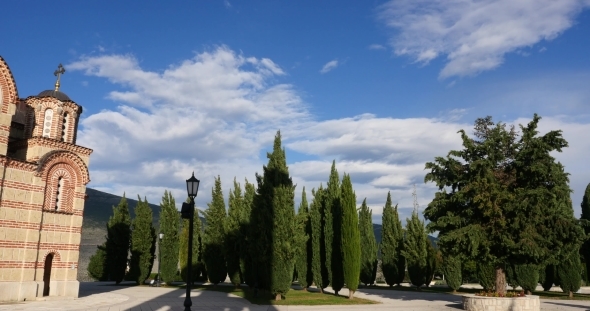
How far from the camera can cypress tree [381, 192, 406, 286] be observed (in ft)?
118

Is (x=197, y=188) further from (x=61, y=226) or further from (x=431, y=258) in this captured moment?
(x=431, y=258)

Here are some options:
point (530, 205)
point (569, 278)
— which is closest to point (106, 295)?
point (530, 205)

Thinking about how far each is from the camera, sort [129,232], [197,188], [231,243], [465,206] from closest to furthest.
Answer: [197,188]
[465,206]
[231,243]
[129,232]

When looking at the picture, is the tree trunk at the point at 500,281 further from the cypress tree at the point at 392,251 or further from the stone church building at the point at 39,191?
the stone church building at the point at 39,191

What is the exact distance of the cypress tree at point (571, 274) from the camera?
88.0ft

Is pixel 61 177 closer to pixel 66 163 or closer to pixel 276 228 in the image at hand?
pixel 66 163

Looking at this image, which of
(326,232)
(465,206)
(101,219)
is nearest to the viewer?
(465,206)

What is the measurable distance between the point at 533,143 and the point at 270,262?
532 inches

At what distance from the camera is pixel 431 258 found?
35125mm

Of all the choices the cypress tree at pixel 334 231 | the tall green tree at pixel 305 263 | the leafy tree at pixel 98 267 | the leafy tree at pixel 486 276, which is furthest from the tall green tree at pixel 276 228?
the leafy tree at pixel 98 267

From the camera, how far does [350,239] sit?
23.9 meters

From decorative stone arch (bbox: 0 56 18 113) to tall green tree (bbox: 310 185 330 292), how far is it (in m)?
17.7

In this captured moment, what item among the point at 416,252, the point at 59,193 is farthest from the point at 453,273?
the point at 59,193

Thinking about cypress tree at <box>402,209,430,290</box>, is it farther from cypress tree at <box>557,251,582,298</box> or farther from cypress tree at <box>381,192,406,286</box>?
cypress tree at <box>557,251,582,298</box>
